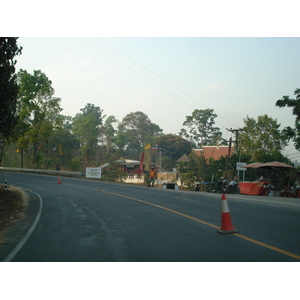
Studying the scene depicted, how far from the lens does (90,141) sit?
6750cm

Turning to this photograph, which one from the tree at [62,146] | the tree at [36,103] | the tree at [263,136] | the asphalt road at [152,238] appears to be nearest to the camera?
the asphalt road at [152,238]

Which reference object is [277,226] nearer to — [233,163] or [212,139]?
[233,163]

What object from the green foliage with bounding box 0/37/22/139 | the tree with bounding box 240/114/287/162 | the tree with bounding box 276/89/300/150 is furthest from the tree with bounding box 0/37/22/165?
→ the tree with bounding box 240/114/287/162

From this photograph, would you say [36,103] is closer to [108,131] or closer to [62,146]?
[62,146]

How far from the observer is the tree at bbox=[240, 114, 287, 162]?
42594 mm

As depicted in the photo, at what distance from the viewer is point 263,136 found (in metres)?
42.9

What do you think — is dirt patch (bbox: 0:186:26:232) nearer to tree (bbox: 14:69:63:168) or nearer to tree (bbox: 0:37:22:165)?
tree (bbox: 0:37:22:165)

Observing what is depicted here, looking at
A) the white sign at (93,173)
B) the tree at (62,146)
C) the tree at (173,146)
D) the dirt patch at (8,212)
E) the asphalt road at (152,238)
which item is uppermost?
the tree at (173,146)

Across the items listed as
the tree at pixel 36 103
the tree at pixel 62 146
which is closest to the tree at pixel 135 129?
the tree at pixel 62 146

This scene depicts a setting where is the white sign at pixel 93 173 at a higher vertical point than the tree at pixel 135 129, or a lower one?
lower

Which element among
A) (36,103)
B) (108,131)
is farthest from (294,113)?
(108,131)

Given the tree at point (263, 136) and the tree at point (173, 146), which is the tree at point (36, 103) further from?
the tree at point (173, 146)

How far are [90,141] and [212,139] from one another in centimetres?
3447

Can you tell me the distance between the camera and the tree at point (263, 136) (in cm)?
4259
